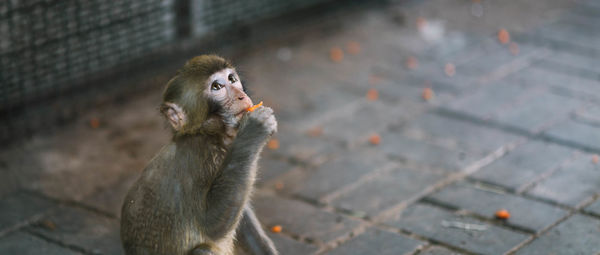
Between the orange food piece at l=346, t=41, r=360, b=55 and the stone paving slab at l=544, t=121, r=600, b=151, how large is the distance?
2499 mm

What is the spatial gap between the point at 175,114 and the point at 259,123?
42 cm

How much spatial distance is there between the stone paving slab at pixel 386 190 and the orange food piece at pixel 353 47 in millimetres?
2661

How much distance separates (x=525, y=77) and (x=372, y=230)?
3127mm

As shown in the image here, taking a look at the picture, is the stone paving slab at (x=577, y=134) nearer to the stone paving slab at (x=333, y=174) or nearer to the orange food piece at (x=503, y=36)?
the stone paving slab at (x=333, y=174)

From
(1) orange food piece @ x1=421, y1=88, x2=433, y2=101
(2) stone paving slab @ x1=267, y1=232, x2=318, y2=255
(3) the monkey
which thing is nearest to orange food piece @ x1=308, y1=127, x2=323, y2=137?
(1) orange food piece @ x1=421, y1=88, x2=433, y2=101

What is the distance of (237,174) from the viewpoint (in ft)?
12.5

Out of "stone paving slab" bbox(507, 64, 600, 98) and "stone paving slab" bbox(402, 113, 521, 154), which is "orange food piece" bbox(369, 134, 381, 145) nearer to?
"stone paving slab" bbox(402, 113, 521, 154)

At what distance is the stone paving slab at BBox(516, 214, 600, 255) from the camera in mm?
4766

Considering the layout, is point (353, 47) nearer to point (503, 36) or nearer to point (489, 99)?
point (503, 36)

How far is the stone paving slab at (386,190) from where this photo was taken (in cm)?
549

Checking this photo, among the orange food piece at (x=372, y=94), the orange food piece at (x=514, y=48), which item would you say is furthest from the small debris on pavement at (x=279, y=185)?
the orange food piece at (x=514, y=48)

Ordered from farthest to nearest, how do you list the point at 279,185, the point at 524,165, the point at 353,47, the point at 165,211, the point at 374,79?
the point at 353,47 < the point at 374,79 < the point at 524,165 < the point at 279,185 < the point at 165,211

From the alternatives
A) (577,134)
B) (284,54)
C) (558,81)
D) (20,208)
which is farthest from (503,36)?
(20,208)

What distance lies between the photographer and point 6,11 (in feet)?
20.8
